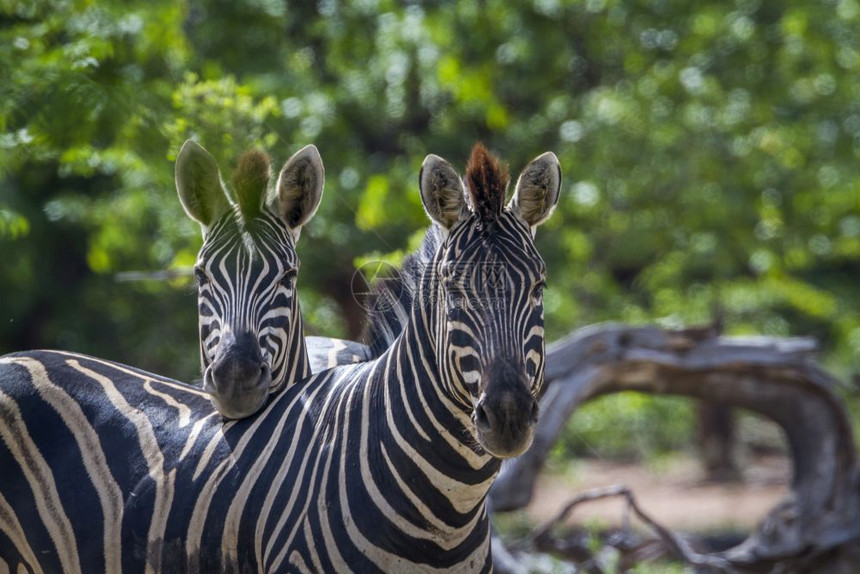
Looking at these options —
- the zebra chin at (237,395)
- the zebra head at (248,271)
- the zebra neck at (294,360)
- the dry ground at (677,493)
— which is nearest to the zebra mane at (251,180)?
the zebra head at (248,271)

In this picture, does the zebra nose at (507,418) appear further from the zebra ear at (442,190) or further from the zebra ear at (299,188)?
the zebra ear at (299,188)

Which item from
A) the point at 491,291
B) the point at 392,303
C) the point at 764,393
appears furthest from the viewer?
the point at 764,393

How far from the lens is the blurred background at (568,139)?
436 inches

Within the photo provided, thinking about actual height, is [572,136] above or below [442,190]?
above

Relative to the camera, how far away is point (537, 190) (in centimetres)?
364

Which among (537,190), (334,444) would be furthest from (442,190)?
(334,444)

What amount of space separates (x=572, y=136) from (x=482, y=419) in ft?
29.9

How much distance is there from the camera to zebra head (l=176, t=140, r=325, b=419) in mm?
4012

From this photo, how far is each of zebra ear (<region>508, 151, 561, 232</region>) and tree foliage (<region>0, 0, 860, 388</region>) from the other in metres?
5.94

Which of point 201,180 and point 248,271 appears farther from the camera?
point 201,180

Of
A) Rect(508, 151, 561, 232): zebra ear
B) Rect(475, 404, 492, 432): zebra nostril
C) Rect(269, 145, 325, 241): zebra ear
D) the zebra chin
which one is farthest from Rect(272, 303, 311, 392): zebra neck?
Rect(475, 404, 492, 432): zebra nostril

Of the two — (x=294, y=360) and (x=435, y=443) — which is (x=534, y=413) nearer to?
(x=435, y=443)

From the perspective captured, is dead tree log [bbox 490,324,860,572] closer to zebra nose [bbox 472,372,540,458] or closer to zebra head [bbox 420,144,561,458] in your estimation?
zebra head [bbox 420,144,561,458]

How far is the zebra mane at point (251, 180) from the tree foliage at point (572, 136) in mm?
5070
